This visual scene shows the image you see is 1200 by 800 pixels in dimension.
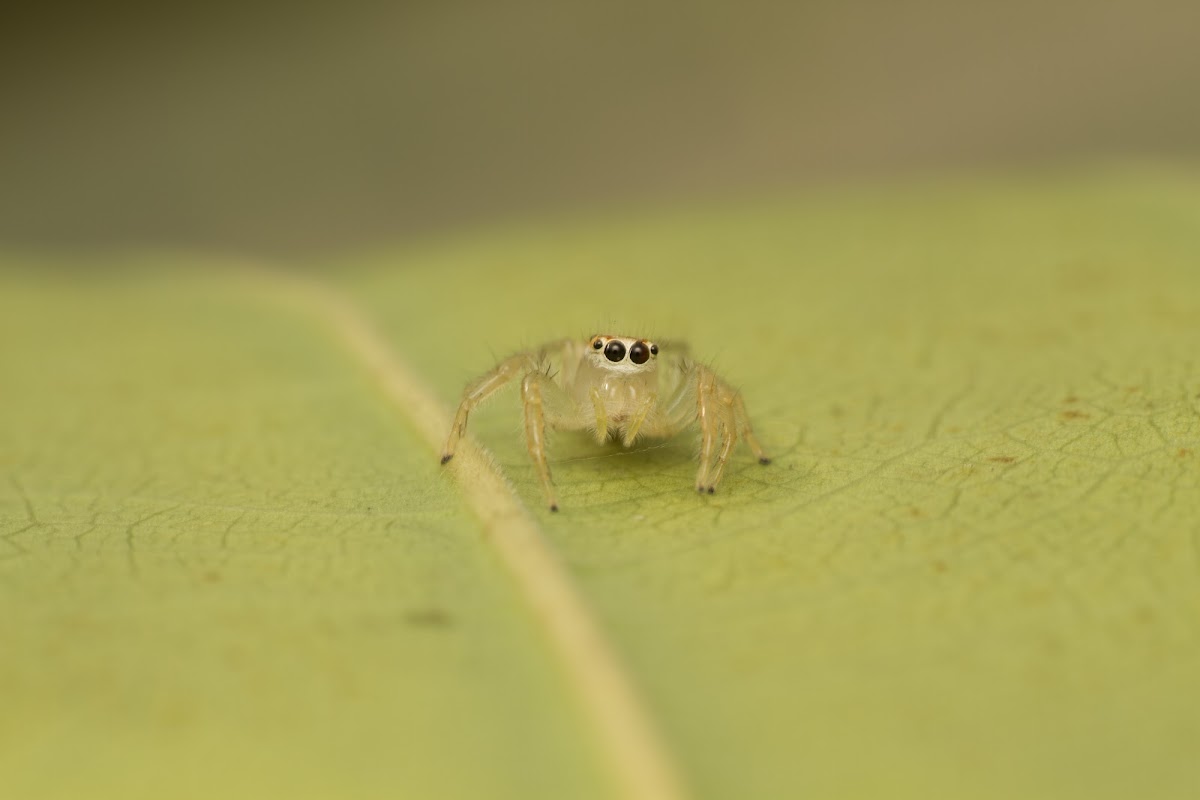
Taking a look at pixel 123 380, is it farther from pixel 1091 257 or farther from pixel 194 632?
pixel 1091 257

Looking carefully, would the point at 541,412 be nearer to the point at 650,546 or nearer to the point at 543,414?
the point at 543,414

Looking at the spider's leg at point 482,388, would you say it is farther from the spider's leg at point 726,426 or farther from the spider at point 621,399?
the spider's leg at point 726,426

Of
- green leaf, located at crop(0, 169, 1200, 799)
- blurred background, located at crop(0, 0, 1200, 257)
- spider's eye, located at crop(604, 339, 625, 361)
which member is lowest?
green leaf, located at crop(0, 169, 1200, 799)

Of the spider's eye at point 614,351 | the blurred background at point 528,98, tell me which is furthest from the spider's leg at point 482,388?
the blurred background at point 528,98

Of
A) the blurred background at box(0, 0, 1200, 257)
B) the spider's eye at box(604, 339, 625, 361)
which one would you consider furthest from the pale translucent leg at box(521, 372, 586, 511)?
the blurred background at box(0, 0, 1200, 257)

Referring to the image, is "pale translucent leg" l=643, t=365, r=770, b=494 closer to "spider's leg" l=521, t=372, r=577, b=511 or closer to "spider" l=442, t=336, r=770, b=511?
"spider" l=442, t=336, r=770, b=511

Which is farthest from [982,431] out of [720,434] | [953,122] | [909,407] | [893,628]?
[953,122]
